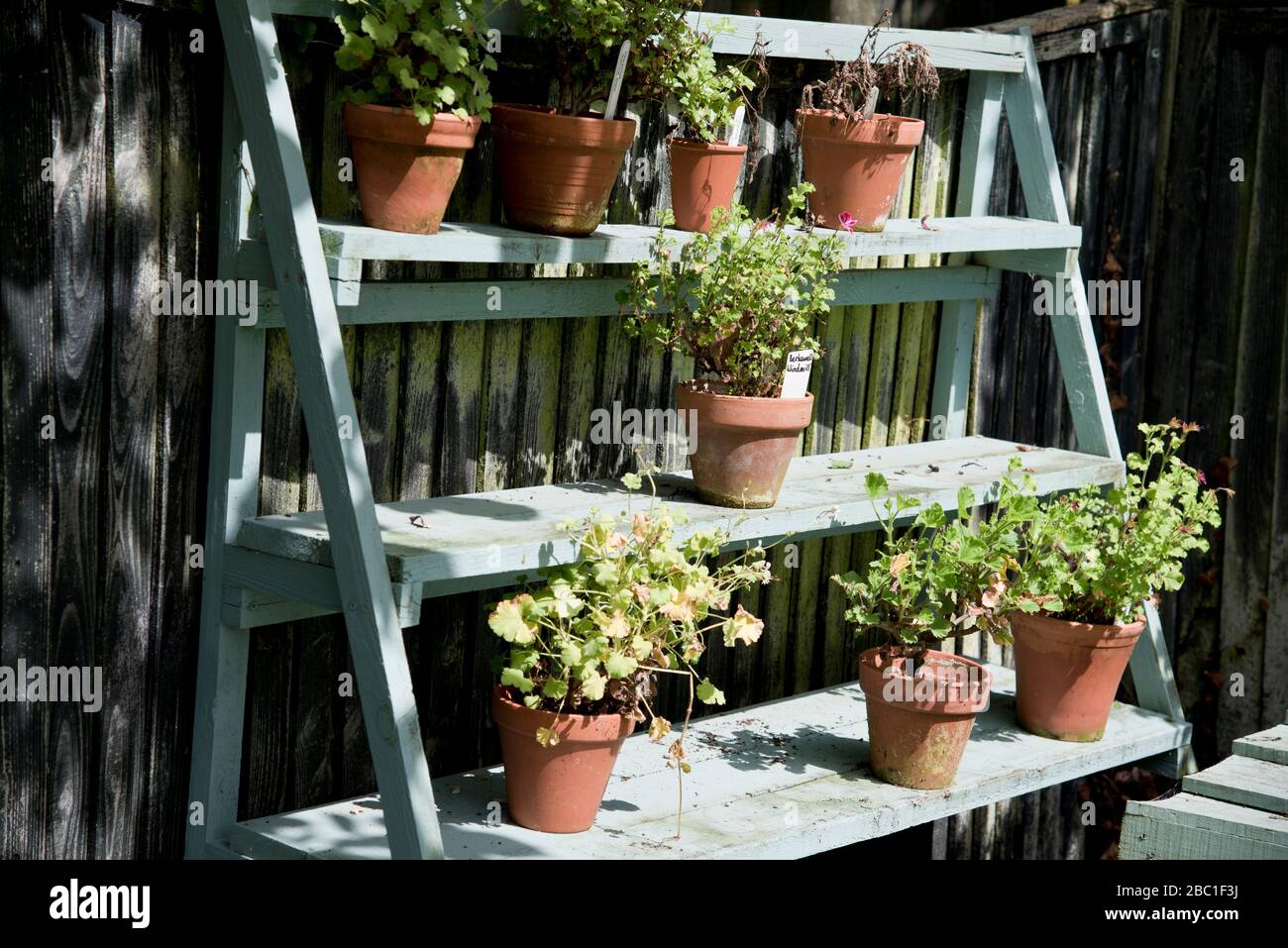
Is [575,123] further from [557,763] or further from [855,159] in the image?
[557,763]

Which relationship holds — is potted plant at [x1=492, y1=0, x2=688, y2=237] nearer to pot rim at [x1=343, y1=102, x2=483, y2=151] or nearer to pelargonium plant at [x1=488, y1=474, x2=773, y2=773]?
pot rim at [x1=343, y1=102, x2=483, y2=151]

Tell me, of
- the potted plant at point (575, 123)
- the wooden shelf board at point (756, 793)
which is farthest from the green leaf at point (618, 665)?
the potted plant at point (575, 123)

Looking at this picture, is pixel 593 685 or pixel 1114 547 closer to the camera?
pixel 593 685

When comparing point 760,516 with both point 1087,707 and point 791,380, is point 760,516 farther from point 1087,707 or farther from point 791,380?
point 1087,707

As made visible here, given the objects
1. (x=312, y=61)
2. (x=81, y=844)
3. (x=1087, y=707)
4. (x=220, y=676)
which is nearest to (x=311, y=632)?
(x=220, y=676)

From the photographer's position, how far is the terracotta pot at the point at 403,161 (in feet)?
9.62

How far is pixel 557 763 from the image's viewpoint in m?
3.08

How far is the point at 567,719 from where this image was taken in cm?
305

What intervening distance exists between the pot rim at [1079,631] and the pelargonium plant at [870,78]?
50.0 inches

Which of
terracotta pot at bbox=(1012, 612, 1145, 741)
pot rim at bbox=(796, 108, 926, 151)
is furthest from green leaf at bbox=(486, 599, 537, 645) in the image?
terracotta pot at bbox=(1012, 612, 1145, 741)

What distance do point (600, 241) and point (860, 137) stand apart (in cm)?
81
